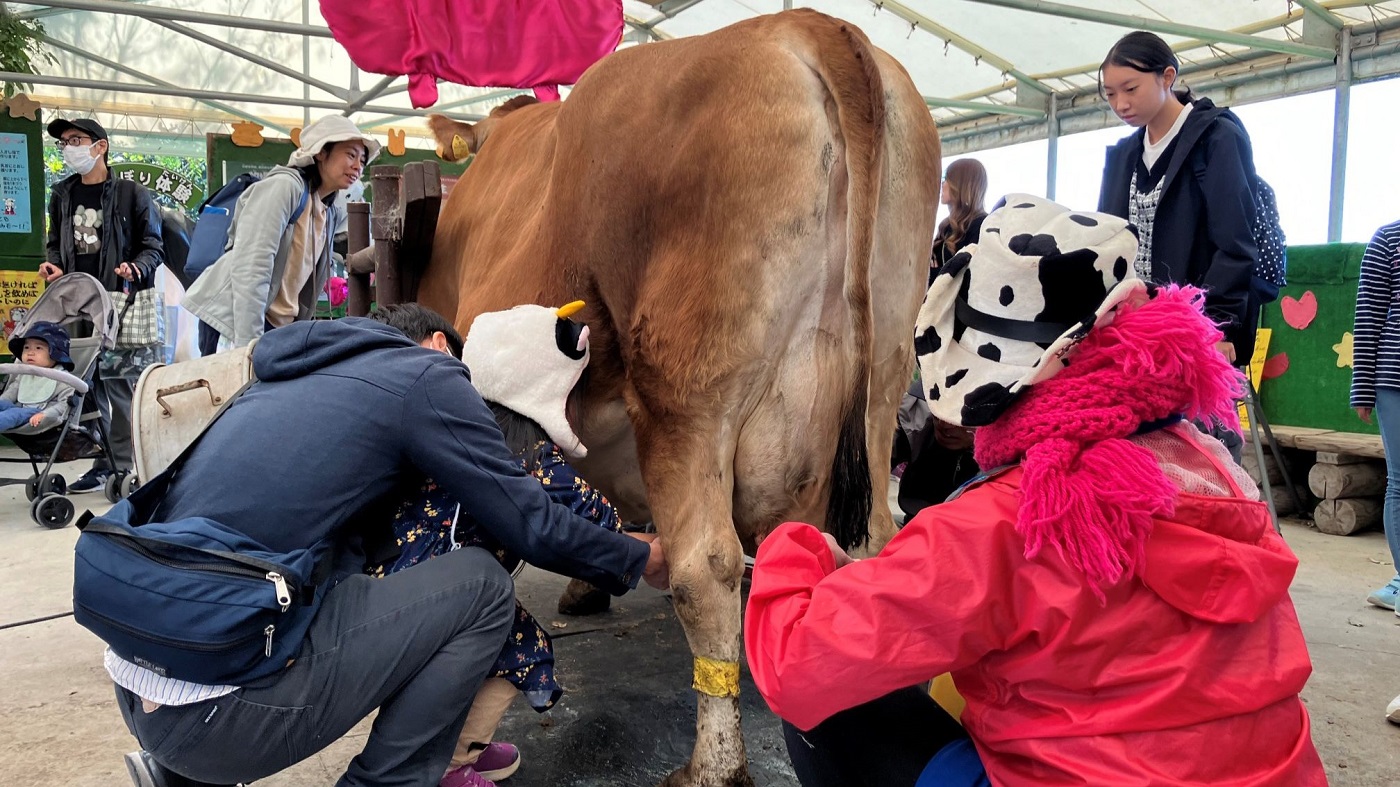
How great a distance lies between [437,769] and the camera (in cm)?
186

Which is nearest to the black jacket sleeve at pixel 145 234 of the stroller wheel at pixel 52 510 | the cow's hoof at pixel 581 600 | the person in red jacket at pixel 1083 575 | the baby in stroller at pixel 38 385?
the baby in stroller at pixel 38 385

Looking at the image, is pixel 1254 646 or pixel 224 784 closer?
pixel 1254 646

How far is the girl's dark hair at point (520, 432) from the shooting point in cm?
218

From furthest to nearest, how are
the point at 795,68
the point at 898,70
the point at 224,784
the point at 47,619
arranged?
Answer: 1. the point at 47,619
2. the point at 898,70
3. the point at 795,68
4. the point at 224,784

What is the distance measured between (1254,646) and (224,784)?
1673 mm

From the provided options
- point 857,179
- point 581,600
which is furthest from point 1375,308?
point 581,600

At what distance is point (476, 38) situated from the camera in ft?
14.7

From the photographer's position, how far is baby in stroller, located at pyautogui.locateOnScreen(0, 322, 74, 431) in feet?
17.1

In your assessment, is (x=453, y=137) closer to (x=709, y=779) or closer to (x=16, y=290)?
(x=709, y=779)

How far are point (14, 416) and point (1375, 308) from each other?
6.09 metres

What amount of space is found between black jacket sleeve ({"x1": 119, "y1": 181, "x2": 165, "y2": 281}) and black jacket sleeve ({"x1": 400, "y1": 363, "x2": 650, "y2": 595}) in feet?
17.2

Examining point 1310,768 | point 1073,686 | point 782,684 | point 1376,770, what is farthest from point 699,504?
point 1376,770

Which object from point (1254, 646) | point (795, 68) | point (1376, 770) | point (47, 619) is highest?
point (795, 68)

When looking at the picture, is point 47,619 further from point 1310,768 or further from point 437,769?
point 1310,768
